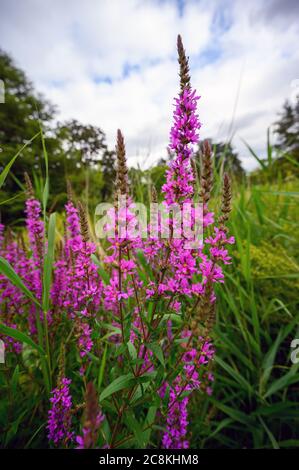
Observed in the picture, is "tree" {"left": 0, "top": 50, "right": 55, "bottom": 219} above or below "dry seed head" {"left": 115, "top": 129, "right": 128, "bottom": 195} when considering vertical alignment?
above

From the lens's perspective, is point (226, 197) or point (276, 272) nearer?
point (226, 197)

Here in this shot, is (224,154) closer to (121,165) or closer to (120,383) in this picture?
(121,165)

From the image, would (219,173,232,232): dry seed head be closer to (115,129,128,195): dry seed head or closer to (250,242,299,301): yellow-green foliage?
(115,129,128,195): dry seed head

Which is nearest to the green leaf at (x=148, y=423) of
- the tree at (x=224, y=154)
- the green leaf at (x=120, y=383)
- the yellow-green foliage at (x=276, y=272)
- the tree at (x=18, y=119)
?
the green leaf at (x=120, y=383)

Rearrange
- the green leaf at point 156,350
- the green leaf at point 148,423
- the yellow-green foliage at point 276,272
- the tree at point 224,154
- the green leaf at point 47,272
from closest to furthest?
1. the green leaf at point 156,350
2. the green leaf at point 148,423
3. the green leaf at point 47,272
4. the yellow-green foliage at point 276,272
5. the tree at point 224,154

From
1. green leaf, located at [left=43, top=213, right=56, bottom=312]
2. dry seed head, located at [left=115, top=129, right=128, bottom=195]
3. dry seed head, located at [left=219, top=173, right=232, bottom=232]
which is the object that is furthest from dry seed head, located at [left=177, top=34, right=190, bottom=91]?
green leaf, located at [left=43, top=213, right=56, bottom=312]

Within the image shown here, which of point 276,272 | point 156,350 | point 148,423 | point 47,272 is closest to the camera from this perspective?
point 156,350

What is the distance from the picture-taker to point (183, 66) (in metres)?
1.34

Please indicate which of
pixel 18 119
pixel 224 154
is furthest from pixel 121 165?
pixel 18 119

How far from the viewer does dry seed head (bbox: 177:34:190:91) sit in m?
1.34

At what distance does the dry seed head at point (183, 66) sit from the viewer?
4.38 feet

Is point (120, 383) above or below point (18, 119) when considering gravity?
below

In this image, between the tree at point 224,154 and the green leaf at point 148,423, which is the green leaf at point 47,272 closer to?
the green leaf at point 148,423

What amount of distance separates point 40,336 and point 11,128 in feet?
71.4
